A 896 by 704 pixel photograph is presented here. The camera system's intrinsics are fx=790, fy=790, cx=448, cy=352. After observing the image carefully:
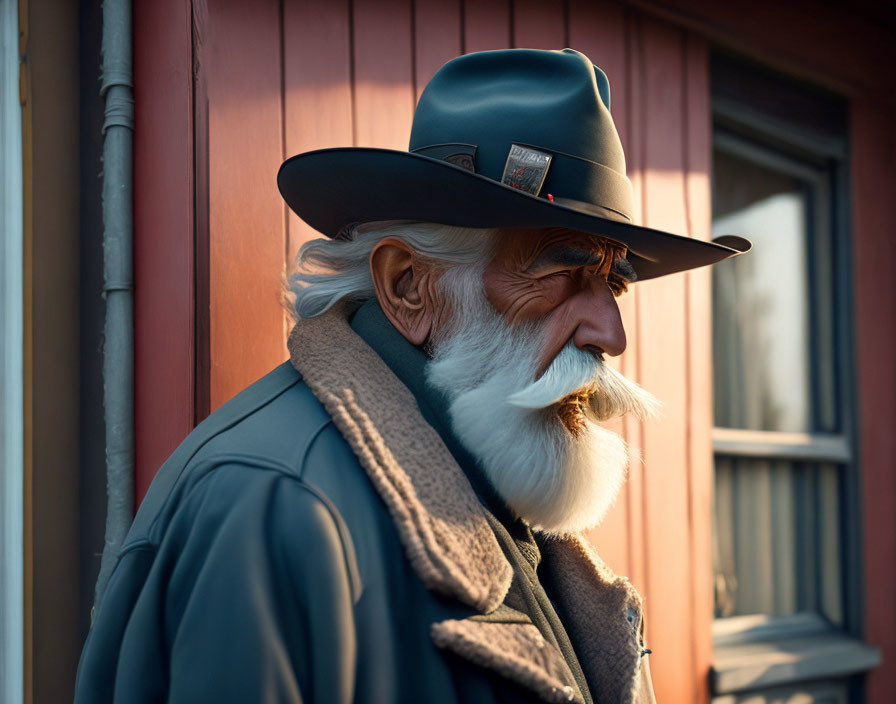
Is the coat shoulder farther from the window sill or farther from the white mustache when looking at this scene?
the window sill

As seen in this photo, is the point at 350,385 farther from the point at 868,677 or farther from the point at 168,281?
the point at 868,677

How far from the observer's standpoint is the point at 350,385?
1.42 metres

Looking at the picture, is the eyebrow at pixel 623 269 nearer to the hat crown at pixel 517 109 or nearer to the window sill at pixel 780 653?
the hat crown at pixel 517 109

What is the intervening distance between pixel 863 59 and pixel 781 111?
57 cm

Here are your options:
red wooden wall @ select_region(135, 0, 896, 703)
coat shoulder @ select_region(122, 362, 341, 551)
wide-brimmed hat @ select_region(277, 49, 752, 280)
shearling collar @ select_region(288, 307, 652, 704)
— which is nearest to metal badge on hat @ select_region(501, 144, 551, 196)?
wide-brimmed hat @ select_region(277, 49, 752, 280)

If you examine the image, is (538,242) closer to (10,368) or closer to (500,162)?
(500,162)

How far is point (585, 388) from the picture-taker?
1610 mm

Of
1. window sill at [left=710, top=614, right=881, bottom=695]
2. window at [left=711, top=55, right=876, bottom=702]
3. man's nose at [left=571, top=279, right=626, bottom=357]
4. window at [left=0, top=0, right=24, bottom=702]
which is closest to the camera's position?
man's nose at [left=571, top=279, right=626, bottom=357]

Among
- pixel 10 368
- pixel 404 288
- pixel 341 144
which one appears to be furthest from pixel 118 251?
pixel 404 288

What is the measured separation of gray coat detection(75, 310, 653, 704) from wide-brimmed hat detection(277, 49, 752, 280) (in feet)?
1.21

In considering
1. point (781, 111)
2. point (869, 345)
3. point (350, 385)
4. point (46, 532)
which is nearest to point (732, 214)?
point (781, 111)

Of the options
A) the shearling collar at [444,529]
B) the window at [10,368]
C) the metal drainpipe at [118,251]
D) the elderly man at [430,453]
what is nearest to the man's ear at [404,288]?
the elderly man at [430,453]

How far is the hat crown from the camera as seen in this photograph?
157cm

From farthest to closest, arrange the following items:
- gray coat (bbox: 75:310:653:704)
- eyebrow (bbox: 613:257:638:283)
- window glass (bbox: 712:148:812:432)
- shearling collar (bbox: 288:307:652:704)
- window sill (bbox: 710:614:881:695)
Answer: window glass (bbox: 712:148:812:432)
window sill (bbox: 710:614:881:695)
eyebrow (bbox: 613:257:638:283)
shearling collar (bbox: 288:307:652:704)
gray coat (bbox: 75:310:653:704)
